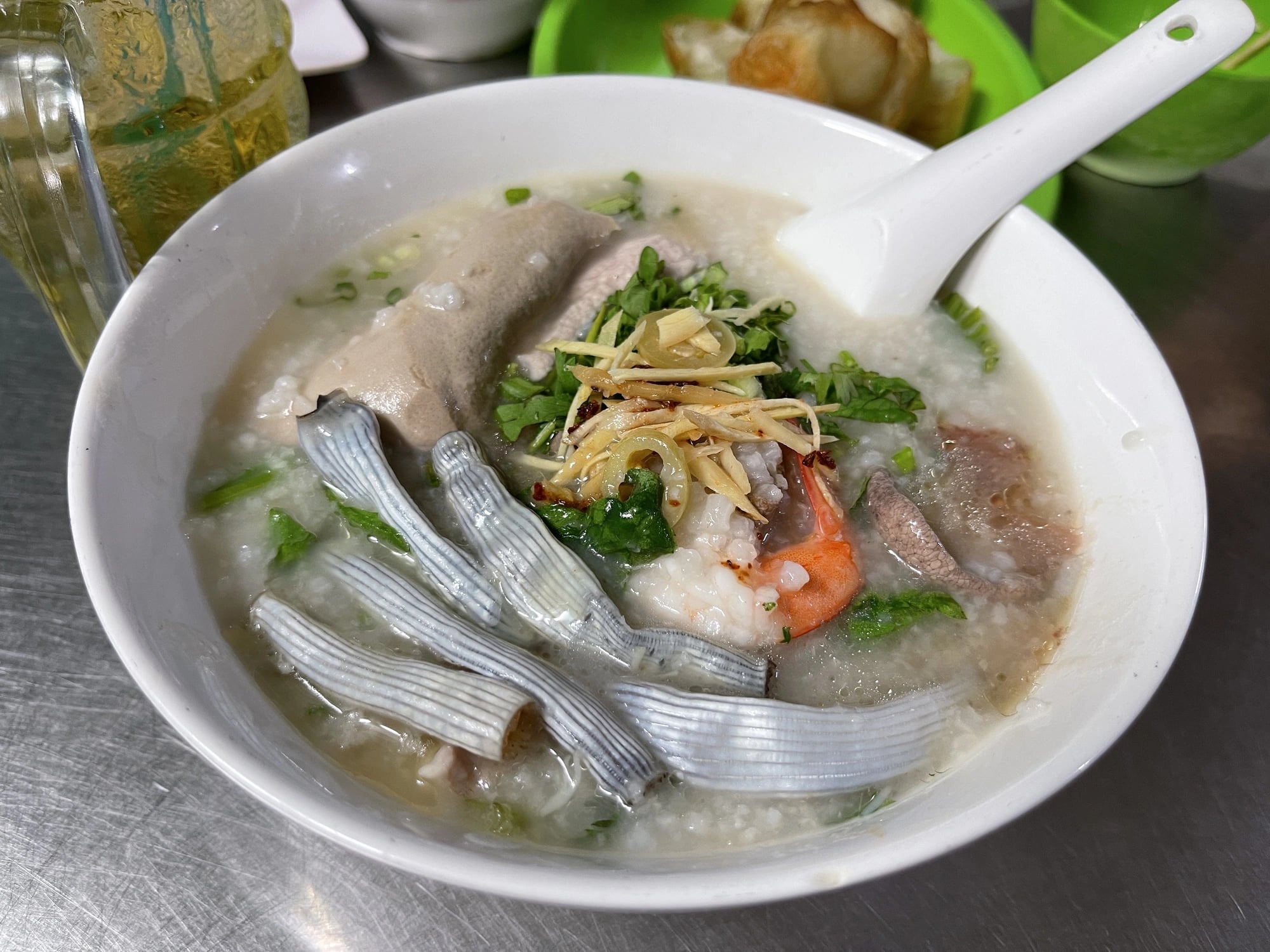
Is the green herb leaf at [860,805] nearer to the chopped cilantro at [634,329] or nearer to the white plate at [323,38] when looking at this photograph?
the chopped cilantro at [634,329]

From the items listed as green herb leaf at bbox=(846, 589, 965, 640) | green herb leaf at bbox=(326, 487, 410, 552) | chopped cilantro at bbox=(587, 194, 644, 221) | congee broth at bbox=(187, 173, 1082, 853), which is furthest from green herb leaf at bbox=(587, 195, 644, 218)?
green herb leaf at bbox=(846, 589, 965, 640)

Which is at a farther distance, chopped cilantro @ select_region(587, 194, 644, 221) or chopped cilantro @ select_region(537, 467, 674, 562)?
chopped cilantro @ select_region(587, 194, 644, 221)

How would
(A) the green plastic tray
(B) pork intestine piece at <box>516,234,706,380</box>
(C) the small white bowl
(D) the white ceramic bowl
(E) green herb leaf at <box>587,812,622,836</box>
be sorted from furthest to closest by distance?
(C) the small white bowl
(A) the green plastic tray
(B) pork intestine piece at <box>516,234,706,380</box>
(E) green herb leaf at <box>587,812,622,836</box>
(D) the white ceramic bowl

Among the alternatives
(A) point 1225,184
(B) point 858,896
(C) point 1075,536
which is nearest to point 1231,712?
(C) point 1075,536

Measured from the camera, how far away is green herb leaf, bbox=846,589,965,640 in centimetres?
96

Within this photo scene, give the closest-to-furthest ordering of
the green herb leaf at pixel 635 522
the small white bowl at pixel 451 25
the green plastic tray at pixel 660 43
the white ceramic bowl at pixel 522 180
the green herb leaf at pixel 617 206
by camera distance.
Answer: the white ceramic bowl at pixel 522 180 → the green herb leaf at pixel 635 522 → the green herb leaf at pixel 617 206 → the green plastic tray at pixel 660 43 → the small white bowl at pixel 451 25

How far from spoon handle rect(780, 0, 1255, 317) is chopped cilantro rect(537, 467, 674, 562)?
521 mm

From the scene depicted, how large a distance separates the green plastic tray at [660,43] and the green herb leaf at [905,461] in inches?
25.1

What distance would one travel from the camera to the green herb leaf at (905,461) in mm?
1104

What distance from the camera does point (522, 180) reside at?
139 cm

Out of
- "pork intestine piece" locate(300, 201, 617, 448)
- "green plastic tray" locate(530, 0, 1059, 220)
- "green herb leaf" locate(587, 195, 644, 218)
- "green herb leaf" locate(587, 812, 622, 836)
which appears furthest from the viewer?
"green plastic tray" locate(530, 0, 1059, 220)

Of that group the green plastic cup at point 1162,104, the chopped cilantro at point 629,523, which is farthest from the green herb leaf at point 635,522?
the green plastic cup at point 1162,104

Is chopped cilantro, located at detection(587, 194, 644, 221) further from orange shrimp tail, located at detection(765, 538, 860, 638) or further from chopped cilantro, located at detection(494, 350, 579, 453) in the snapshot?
orange shrimp tail, located at detection(765, 538, 860, 638)

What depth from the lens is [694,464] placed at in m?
0.98
